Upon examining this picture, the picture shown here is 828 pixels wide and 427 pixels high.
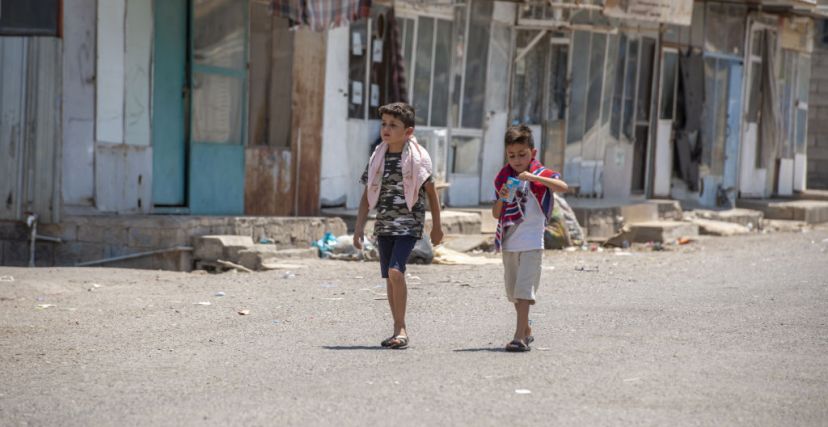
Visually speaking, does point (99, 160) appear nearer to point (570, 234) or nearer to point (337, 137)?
point (337, 137)

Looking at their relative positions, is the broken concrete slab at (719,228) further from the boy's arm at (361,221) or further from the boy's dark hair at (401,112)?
the boy's dark hair at (401,112)

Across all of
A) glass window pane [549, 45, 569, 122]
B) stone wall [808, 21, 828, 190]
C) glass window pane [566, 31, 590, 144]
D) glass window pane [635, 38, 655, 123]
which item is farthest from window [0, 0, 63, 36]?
stone wall [808, 21, 828, 190]

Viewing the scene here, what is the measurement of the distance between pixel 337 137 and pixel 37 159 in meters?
4.44

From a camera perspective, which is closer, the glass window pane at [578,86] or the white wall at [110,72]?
the white wall at [110,72]

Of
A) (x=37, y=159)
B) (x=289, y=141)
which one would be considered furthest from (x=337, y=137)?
(x=37, y=159)

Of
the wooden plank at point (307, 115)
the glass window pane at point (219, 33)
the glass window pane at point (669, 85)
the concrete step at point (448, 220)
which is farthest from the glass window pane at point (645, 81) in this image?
the glass window pane at point (219, 33)

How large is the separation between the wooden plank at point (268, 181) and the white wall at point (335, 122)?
613mm

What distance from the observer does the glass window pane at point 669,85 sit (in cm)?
2095

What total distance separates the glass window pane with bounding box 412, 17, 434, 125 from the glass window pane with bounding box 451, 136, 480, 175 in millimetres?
892

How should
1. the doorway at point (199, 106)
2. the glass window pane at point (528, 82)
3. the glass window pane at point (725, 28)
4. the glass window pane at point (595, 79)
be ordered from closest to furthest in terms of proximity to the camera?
1. the doorway at point (199, 106)
2. the glass window pane at point (528, 82)
3. the glass window pane at point (595, 79)
4. the glass window pane at point (725, 28)

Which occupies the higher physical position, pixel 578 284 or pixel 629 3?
pixel 629 3

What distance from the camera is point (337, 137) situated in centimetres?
1476

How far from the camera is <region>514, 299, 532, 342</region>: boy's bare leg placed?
683cm

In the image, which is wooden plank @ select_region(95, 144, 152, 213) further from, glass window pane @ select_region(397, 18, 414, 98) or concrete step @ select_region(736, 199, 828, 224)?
concrete step @ select_region(736, 199, 828, 224)
